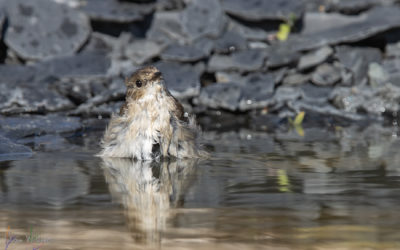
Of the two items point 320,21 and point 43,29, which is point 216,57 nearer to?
point 320,21

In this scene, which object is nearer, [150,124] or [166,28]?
[150,124]

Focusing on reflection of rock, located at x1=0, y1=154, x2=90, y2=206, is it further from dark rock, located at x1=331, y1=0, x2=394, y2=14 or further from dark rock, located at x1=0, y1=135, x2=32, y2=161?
dark rock, located at x1=331, y1=0, x2=394, y2=14

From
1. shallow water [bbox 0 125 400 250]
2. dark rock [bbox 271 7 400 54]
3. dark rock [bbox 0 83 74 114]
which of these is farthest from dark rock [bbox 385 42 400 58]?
dark rock [bbox 0 83 74 114]

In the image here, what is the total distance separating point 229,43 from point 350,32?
194 centimetres

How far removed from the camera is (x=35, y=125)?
769cm

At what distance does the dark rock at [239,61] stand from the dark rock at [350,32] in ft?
1.32

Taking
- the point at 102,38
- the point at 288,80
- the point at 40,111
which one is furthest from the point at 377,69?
the point at 40,111

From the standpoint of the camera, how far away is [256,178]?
5008 mm

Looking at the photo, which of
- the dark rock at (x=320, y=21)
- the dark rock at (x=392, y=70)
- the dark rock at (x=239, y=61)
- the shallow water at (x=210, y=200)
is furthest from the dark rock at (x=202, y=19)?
the shallow water at (x=210, y=200)

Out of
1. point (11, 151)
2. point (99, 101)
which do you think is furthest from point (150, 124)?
point (99, 101)

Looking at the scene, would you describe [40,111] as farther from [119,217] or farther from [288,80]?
[119,217]

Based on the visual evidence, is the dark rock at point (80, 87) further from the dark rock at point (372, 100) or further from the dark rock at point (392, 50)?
the dark rock at point (392, 50)

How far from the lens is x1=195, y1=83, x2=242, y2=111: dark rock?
9.60 metres

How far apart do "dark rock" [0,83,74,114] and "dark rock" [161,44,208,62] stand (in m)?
1.81
